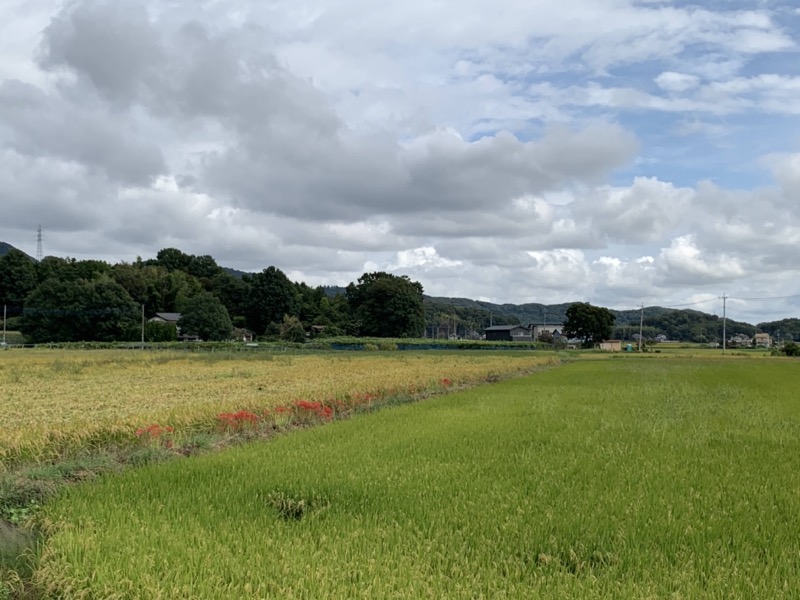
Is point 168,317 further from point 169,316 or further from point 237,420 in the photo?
point 237,420

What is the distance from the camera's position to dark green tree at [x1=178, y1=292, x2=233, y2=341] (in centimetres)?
9344

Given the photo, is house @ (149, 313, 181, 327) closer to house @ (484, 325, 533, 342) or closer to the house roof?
the house roof

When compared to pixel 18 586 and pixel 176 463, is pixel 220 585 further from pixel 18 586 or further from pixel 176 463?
pixel 176 463

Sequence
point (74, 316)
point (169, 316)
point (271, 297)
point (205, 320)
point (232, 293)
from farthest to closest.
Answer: point (232, 293), point (271, 297), point (169, 316), point (205, 320), point (74, 316)

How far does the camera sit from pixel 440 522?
577cm

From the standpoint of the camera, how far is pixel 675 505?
641 centimetres

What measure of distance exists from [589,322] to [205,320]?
64675 mm

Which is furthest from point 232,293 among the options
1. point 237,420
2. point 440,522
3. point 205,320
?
point 440,522

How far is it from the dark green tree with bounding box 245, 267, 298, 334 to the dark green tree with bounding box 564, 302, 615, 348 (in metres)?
50.1

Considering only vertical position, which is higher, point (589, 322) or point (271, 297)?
point (271, 297)

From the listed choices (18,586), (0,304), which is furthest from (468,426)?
(0,304)

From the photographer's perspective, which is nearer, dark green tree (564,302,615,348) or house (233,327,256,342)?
house (233,327,256,342)

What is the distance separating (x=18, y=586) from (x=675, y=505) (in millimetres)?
6000

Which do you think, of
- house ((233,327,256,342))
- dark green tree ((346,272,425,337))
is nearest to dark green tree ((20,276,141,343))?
house ((233,327,256,342))
